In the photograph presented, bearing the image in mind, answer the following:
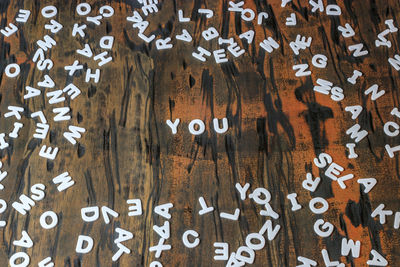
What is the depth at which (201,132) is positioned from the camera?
1435 millimetres

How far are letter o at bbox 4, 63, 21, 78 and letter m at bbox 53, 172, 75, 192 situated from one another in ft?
1.53

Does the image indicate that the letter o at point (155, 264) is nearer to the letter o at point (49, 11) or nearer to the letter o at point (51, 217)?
the letter o at point (51, 217)

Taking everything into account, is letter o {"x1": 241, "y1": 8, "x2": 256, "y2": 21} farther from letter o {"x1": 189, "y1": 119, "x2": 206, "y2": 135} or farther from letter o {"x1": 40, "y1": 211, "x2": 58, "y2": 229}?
letter o {"x1": 40, "y1": 211, "x2": 58, "y2": 229}

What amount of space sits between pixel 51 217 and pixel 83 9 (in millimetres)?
846

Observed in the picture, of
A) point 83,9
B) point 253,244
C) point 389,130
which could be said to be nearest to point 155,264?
point 253,244

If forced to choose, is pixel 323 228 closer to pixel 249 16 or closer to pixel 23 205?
pixel 249 16

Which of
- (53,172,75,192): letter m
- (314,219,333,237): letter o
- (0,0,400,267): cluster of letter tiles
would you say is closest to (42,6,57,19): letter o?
(0,0,400,267): cluster of letter tiles

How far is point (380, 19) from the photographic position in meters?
1.56

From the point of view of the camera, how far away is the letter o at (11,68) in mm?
1542

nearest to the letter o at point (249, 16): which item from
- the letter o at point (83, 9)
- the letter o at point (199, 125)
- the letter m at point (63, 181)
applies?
the letter o at point (199, 125)

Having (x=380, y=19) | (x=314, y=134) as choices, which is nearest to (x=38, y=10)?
(x=314, y=134)

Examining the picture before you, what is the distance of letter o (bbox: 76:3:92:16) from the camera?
1624 mm

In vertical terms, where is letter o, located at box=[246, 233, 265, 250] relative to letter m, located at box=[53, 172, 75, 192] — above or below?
below

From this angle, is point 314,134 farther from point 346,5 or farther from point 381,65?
point 346,5
